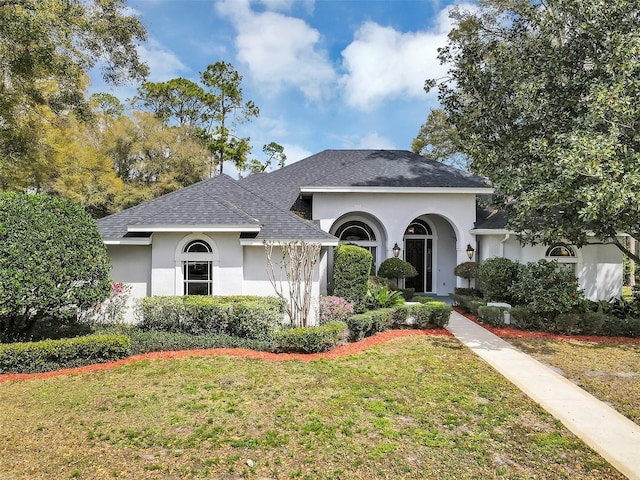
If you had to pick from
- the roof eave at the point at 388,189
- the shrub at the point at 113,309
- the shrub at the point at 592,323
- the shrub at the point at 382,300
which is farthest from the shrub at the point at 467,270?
the shrub at the point at 113,309

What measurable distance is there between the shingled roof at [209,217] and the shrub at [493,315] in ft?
19.5

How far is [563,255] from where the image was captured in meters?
16.7

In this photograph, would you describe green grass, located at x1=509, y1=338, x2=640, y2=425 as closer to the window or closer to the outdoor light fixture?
the outdoor light fixture

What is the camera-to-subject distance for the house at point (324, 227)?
11.9 meters

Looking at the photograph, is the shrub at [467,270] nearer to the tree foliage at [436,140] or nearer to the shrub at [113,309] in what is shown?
the shrub at [113,309]

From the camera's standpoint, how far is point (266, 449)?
16.4ft

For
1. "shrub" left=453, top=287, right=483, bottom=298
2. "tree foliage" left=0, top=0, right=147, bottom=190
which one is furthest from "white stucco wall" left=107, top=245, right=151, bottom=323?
"shrub" left=453, top=287, right=483, bottom=298

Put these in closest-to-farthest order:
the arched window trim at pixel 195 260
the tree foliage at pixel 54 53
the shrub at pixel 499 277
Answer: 1. the tree foliage at pixel 54 53
2. the arched window trim at pixel 195 260
3. the shrub at pixel 499 277

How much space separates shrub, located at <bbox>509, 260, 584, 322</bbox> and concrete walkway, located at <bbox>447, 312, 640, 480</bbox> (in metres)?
2.49

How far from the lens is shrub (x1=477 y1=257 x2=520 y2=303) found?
14203 mm

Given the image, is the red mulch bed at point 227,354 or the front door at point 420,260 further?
the front door at point 420,260

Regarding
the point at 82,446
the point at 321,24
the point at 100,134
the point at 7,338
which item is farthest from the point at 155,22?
the point at 100,134

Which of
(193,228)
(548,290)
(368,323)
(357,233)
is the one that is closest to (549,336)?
(548,290)

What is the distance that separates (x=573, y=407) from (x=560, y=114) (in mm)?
8938
